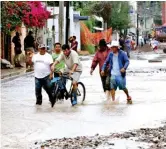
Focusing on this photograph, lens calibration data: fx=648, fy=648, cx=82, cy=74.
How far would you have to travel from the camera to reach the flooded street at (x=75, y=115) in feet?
36.2

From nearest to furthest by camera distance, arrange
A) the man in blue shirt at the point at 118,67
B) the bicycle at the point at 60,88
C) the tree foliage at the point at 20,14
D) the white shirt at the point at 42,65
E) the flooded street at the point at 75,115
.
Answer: the flooded street at the point at 75,115 < the white shirt at the point at 42,65 < the bicycle at the point at 60,88 < the man in blue shirt at the point at 118,67 < the tree foliage at the point at 20,14

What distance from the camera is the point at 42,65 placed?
618 inches

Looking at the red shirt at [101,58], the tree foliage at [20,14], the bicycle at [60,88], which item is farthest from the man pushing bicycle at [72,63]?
the tree foliage at [20,14]

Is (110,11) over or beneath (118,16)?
over

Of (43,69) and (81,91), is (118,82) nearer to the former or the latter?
(81,91)

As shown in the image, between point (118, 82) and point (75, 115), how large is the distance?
270 centimetres

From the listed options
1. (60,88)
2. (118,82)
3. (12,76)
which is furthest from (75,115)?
(12,76)

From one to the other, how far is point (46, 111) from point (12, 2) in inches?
641

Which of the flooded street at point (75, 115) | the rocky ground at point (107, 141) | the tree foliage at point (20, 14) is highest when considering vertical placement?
the tree foliage at point (20, 14)

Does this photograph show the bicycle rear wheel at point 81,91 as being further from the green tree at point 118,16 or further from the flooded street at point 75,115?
the green tree at point 118,16

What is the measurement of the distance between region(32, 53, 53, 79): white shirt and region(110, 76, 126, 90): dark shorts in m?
1.60

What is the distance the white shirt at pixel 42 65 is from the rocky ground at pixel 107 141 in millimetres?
5339

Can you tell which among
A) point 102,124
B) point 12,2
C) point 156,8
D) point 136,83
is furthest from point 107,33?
point 156,8

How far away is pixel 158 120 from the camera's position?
1251 cm
